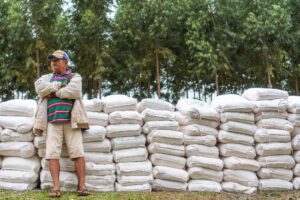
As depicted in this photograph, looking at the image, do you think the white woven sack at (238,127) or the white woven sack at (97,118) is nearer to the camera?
the white woven sack at (97,118)

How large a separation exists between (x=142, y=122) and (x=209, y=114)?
2.75 ft

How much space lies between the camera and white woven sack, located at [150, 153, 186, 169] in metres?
5.11

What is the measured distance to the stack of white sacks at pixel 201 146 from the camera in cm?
518

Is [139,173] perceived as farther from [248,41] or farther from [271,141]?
[248,41]

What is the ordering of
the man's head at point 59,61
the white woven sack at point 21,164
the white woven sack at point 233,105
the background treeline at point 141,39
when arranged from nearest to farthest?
1. the man's head at point 59,61
2. the white woven sack at point 21,164
3. the white woven sack at point 233,105
4. the background treeline at point 141,39

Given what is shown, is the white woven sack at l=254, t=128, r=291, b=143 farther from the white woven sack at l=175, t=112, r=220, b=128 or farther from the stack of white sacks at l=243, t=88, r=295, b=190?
the white woven sack at l=175, t=112, r=220, b=128

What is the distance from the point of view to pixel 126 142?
5055mm

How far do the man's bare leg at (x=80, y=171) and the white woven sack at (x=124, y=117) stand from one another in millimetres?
655

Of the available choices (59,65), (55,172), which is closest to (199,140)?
(55,172)

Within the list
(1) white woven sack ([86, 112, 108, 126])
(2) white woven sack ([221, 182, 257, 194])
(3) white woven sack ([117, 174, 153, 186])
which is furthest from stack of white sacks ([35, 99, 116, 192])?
(2) white woven sack ([221, 182, 257, 194])

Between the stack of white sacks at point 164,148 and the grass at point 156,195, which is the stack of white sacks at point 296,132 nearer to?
the grass at point 156,195

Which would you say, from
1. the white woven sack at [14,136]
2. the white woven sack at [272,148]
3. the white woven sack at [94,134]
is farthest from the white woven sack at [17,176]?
the white woven sack at [272,148]

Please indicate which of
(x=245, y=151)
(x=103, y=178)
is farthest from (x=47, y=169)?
(x=245, y=151)

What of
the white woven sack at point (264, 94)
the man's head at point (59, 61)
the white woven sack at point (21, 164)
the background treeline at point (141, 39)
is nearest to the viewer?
the man's head at point (59, 61)
